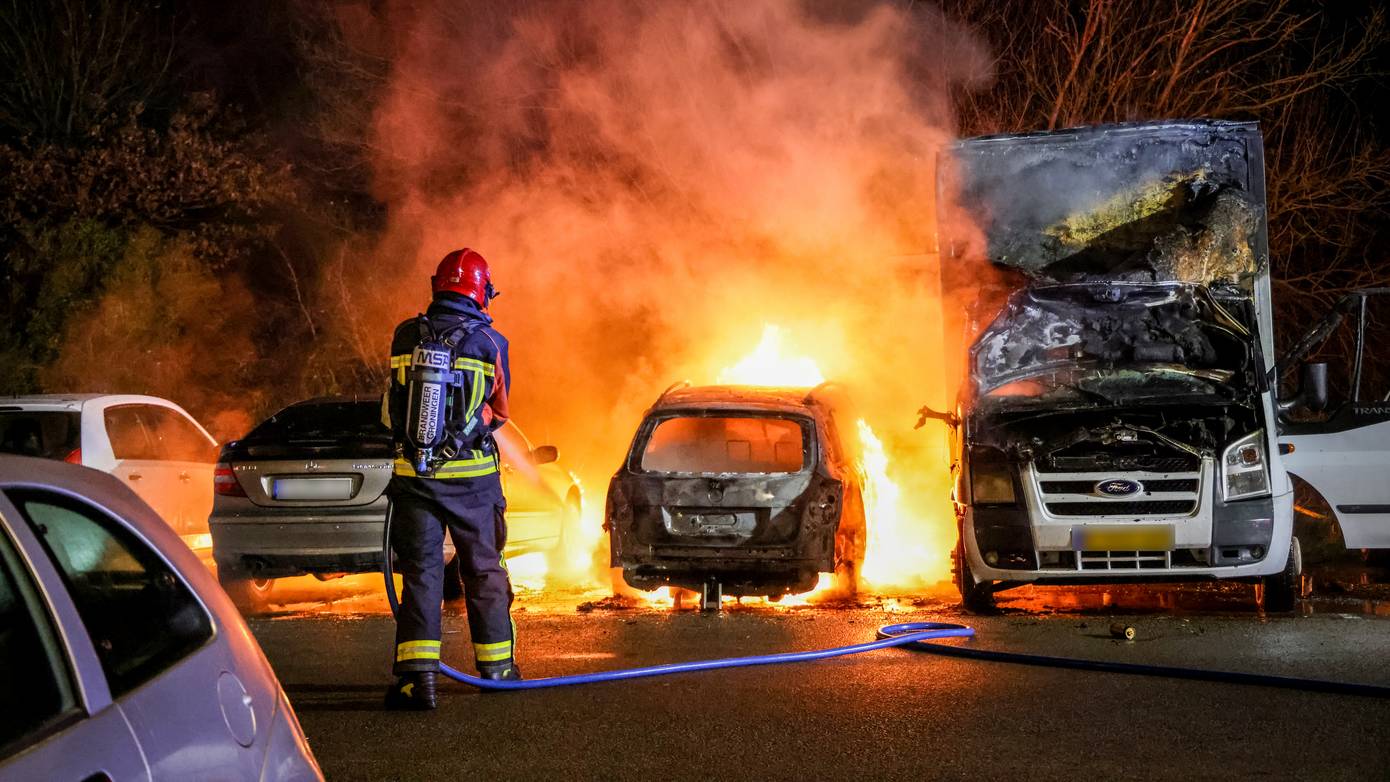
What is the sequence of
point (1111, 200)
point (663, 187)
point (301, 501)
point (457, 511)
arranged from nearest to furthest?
1. point (457, 511)
2. point (301, 501)
3. point (1111, 200)
4. point (663, 187)

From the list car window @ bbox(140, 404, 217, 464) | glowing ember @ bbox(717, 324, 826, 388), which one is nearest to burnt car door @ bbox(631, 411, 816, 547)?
car window @ bbox(140, 404, 217, 464)

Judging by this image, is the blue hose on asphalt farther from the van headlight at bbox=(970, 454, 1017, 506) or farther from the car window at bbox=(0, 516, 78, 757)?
the car window at bbox=(0, 516, 78, 757)

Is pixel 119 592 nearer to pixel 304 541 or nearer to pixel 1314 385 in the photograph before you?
pixel 304 541

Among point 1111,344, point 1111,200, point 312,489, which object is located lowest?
point 312,489

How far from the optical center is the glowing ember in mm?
14805

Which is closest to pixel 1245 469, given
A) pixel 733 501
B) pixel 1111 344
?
pixel 1111 344

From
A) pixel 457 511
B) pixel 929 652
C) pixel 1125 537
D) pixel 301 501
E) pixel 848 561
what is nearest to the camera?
pixel 457 511

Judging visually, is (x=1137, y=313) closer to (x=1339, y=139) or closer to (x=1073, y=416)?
(x=1073, y=416)

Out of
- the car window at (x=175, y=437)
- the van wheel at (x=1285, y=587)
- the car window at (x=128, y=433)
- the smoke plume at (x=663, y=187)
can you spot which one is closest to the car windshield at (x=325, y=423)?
the car window at (x=128, y=433)

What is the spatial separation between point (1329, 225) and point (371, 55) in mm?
12296

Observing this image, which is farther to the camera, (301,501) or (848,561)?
(848,561)

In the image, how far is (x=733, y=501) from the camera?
9.20 m

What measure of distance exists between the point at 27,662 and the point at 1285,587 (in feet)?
26.5

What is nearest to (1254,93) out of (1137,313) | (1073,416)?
(1137,313)
